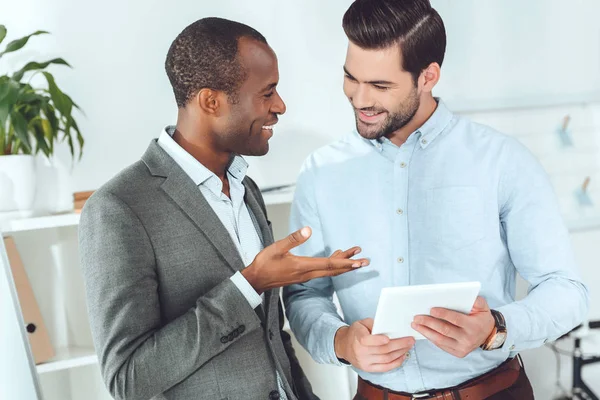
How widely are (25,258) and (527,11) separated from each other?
2.14m

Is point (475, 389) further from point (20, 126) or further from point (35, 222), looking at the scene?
point (20, 126)

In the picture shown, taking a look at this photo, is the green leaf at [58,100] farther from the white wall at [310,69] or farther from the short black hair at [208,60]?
the short black hair at [208,60]

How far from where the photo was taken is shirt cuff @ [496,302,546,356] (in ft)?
4.65

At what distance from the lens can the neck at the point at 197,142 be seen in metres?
1.45

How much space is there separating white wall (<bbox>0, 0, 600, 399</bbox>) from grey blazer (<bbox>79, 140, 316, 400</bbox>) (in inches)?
38.6

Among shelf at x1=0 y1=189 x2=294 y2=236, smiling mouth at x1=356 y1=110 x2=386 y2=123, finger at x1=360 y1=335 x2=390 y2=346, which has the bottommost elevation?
finger at x1=360 y1=335 x2=390 y2=346

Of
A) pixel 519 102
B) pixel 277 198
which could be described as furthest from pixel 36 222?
pixel 519 102

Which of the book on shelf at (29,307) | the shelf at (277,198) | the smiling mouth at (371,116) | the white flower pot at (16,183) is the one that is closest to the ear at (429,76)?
the smiling mouth at (371,116)

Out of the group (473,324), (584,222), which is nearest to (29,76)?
(473,324)

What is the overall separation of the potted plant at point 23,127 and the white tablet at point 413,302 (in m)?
1.21

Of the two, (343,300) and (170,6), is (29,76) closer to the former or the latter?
(170,6)

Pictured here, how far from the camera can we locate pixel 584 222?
2.89 meters

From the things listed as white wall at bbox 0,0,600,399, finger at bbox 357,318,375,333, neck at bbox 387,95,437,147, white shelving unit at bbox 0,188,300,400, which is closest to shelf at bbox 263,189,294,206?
white shelving unit at bbox 0,188,300,400

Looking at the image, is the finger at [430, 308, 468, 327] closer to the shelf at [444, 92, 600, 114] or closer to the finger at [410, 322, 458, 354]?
the finger at [410, 322, 458, 354]
